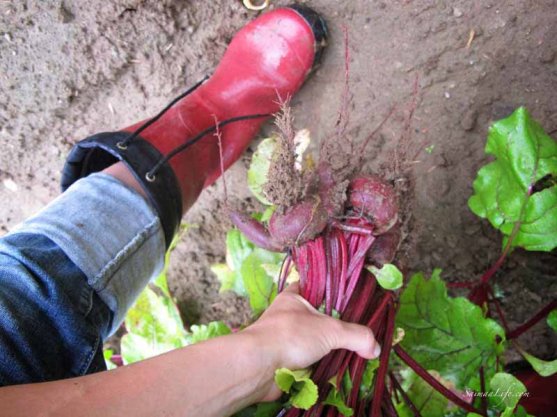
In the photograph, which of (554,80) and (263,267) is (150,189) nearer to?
(263,267)

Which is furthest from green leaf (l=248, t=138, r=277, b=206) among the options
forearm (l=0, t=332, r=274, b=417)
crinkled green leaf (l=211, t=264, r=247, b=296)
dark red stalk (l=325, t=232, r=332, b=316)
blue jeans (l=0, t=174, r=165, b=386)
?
forearm (l=0, t=332, r=274, b=417)

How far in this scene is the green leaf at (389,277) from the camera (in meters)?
1.01

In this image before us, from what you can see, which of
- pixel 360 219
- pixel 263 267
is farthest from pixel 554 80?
pixel 263 267

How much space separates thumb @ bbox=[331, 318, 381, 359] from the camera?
3.01ft

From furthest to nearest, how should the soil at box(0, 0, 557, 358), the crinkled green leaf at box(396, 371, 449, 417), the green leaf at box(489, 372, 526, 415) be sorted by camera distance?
the soil at box(0, 0, 557, 358) < the crinkled green leaf at box(396, 371, 449, 417) < the green leaf at box(489, 372, 526, 415)

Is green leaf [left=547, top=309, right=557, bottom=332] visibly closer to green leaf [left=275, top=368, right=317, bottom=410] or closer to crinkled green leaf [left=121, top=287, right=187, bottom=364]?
green leaf [left=275, top=368, right=317, bottom=410]

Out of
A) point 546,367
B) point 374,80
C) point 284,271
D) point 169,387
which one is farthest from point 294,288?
point 374,80

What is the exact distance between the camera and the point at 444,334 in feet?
3.99

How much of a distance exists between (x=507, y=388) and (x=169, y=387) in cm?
74

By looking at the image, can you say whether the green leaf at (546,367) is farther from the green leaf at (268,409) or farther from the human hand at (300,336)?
the green leaf at (268,409)

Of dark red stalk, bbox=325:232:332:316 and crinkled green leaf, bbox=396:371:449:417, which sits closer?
dark red stalk, bbox=325:232:332:316

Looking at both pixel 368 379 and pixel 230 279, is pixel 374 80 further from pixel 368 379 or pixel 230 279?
pixel 368 379

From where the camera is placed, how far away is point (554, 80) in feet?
4.40

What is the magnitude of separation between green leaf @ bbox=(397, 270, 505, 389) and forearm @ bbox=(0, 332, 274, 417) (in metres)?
0.51
